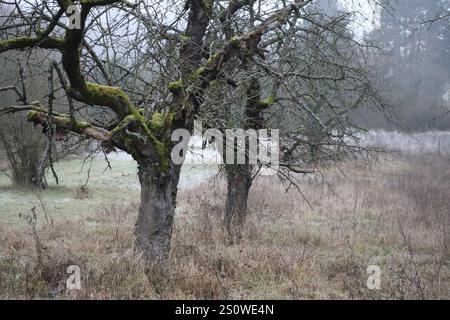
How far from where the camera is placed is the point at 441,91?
42.5 m

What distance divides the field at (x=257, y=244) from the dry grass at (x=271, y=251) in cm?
2

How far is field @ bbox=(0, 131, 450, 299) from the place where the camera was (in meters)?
5.84

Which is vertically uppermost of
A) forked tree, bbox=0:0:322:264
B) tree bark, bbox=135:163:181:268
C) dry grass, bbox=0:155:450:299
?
forked tree, bbox=0:0:322:264

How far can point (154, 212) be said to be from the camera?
667 cm

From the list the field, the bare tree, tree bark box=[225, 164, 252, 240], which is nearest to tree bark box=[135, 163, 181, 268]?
the field

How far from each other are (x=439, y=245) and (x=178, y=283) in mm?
4923

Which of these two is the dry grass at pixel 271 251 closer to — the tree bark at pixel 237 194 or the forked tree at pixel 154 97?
the tree bark at pixel 237 194

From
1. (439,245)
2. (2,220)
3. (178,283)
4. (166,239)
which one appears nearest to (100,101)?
(166,239)

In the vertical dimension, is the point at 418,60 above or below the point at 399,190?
above

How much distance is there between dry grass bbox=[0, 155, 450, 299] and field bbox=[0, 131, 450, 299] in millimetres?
23

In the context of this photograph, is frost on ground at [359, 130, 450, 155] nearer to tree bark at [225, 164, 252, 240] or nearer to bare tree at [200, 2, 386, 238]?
bare tree at [200, 2, 386, 238]

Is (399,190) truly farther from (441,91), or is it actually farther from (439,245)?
(441,91)

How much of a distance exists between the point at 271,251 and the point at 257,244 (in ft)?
4.26

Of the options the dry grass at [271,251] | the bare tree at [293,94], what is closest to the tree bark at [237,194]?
the bare tree at [293,94]
